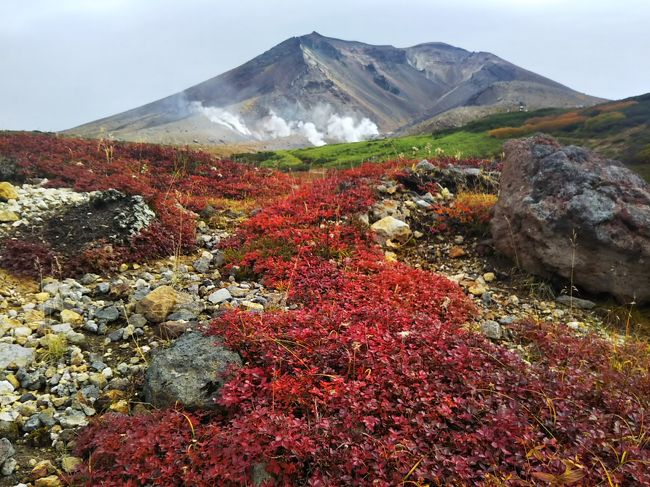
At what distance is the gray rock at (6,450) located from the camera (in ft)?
11.5

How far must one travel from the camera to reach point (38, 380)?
4.49 m

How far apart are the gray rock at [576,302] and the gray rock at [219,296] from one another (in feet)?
17.3

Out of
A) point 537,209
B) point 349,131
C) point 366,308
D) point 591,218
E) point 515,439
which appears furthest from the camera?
point 349,131

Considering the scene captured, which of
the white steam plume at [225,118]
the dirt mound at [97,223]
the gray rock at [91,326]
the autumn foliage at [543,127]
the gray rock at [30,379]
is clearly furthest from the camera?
the white steam plume at [225,118]

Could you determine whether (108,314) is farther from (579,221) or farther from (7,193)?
(579,221)

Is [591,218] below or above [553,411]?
above

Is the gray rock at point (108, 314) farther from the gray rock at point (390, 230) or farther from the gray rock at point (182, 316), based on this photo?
the gray rock at point (390, 230)

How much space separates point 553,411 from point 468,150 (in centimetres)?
3664

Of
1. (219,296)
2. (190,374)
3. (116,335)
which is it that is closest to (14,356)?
(116,335)

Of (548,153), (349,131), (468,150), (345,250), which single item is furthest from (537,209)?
(349,131)

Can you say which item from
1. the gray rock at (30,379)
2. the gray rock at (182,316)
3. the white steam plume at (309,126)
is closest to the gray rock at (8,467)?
the gray rock at (30,379)

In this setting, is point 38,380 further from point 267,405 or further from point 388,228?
point 388,228

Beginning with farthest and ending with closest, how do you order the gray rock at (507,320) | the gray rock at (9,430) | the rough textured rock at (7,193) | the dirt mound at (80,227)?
the rough textured rock at (7,193) < the dirt mound at (80,227) < the gray rock at (507,320) < the gray rock at (9,430)

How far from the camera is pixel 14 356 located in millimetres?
4738
